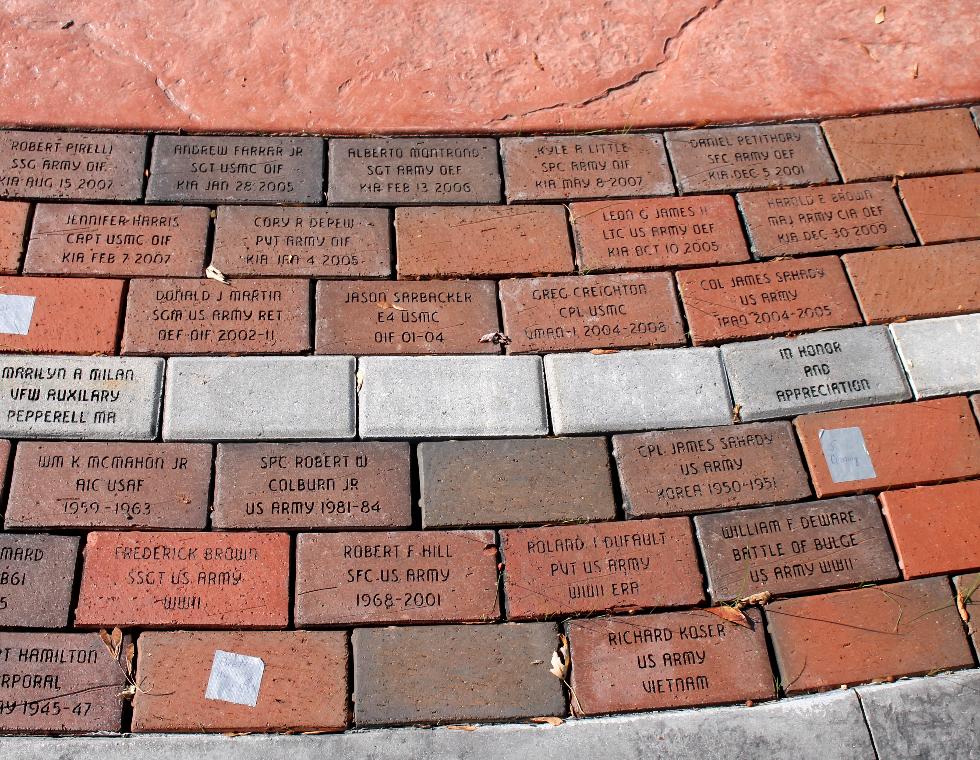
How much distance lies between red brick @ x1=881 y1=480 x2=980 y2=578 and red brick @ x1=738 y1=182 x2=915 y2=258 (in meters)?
0.70

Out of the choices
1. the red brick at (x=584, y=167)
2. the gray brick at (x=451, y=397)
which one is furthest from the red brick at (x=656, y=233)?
the gray brick at (x=451, y=397)

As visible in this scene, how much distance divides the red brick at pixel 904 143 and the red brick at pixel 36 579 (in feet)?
7.41

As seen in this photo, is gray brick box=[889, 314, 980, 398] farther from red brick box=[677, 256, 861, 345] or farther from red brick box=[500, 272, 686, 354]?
red brick box=[500, 272, 686, 354]

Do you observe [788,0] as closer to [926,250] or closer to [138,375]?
[926,250]

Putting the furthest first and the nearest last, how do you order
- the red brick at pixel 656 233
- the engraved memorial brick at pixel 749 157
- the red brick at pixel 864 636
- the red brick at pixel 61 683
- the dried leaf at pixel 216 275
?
the engraved memorial brick at pixel 749 157 < the red brick at pixel 656 233 < the dried leaf at pixel 216 275 < the red brick at pixel 864 636 < the red brick at pixel 61 683

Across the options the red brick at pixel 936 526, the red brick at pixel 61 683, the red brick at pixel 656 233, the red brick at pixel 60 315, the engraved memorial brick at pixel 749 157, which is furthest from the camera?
the engraved memorial brick at pixel 749 157

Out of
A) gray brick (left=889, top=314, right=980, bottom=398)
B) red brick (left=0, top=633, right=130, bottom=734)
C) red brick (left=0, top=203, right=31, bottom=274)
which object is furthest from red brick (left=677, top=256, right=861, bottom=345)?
red brick (left=0, top=203, right=31, bottom=274)

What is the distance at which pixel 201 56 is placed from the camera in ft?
8.20

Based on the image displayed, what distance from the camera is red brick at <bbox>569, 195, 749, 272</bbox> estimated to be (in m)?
2.25

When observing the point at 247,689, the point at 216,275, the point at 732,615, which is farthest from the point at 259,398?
the point at 732,615

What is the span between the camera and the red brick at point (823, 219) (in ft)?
7.52

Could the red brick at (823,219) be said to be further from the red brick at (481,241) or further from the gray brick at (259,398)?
the gray brick at (259,398)

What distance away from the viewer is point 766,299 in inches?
86.8

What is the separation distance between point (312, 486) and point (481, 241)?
0.79 metres
